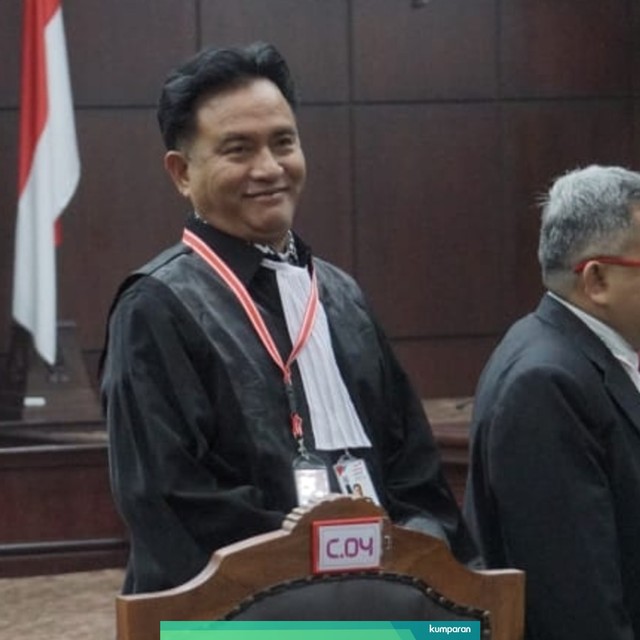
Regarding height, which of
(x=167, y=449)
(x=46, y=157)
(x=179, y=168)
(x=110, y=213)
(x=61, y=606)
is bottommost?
(x=61, y=606)

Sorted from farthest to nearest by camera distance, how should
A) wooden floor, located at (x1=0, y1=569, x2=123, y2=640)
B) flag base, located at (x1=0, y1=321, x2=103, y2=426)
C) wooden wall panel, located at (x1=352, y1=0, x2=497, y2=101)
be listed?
wooden wall panel, located at (x1=352, y1=0, x2=497, y2=101)
flag base, located at (x1=0, y1=321, x2=103, y2=426)
wooden floor, located at (x1=0, y1=569, x2=123, y2=640)

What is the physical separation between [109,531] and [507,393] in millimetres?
4013

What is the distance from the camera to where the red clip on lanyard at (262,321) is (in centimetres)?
262

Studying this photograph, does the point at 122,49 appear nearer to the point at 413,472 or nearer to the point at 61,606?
the point at 61,606

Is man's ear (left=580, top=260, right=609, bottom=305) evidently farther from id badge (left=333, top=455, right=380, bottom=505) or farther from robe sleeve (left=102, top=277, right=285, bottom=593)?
robe sleeve (left=102, top=277, right=285, bottom=593)

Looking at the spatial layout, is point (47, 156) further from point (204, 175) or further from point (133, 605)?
point (133, 605)

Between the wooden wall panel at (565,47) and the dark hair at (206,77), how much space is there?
6532 millimetres

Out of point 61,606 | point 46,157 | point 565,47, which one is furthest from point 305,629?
point 565,47

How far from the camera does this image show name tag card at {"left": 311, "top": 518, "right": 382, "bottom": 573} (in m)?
2.32

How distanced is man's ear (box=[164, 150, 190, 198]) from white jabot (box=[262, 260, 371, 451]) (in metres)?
0.16

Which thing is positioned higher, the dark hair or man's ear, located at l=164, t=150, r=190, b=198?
the dark hair

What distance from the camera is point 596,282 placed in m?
2.91

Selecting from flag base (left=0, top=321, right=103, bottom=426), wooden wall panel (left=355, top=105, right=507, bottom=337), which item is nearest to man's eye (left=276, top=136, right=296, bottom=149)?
flag base (left=0, top=321, right=103, bottom=426)

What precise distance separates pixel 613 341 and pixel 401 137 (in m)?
6.13
